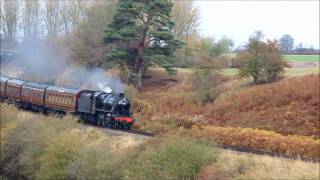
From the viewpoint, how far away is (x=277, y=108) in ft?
140

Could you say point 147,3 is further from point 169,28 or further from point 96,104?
point 96,104

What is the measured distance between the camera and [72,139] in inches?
1401

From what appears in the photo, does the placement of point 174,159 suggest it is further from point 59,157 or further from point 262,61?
point 262,61

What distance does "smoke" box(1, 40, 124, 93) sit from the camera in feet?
183

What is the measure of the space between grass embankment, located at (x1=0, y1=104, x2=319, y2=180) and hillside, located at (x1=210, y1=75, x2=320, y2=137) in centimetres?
1018

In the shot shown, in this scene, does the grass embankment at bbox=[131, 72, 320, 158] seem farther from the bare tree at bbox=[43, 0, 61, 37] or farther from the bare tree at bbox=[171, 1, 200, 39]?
the bare tree at bbox=[43, 0, 61, 37]

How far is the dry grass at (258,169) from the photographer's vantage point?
82.5 ft

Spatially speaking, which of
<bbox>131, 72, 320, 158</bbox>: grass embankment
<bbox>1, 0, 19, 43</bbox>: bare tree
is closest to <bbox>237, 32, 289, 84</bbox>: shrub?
<bbox>131, 72, 320, 158</bbox>: grass embankment

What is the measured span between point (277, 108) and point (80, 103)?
15.4m

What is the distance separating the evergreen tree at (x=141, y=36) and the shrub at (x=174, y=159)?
97.6ft

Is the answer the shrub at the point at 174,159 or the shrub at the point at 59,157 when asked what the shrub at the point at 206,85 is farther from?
the shrub at the point at 174,159

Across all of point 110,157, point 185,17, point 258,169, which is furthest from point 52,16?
point 258,169

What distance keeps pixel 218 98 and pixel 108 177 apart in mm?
21746

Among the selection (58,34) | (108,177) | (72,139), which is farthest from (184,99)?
(58,34)
